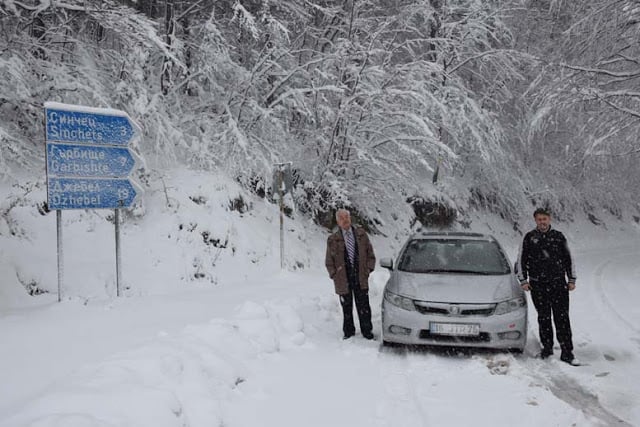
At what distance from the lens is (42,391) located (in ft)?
13.2

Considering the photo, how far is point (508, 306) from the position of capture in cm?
640

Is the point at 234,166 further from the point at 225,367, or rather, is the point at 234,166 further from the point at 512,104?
the point at 512,104

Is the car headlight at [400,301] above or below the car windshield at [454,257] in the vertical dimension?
below

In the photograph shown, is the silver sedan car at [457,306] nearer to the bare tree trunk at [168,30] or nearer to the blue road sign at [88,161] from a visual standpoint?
the blue road sign at [88,161]

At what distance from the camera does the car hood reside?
640 cm

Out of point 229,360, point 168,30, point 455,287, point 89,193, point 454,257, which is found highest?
point 168,30

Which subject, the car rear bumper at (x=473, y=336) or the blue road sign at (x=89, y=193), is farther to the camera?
the blue road sign at (x=89, y=193)

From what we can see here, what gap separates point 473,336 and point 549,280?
1207 mm

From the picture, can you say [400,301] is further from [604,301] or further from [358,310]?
[604,301]

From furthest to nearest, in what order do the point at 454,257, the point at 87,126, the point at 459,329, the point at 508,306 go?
the point at 454,257, the point at 87,126, the point at 508,306, the point at 459,329

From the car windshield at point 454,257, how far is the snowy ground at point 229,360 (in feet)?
3.72

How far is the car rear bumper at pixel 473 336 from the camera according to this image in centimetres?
621

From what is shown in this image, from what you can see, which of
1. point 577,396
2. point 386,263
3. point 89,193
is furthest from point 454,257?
point 89,193

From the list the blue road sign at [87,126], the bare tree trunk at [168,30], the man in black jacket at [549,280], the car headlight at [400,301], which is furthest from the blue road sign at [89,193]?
the bare tree trunk at [168,30]
